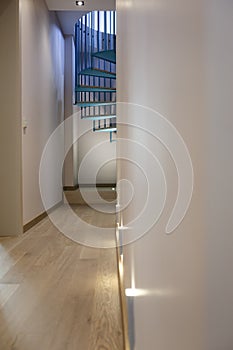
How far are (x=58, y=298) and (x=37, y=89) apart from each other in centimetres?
282

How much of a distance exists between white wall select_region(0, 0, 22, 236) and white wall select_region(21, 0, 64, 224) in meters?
0.17

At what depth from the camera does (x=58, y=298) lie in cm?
177

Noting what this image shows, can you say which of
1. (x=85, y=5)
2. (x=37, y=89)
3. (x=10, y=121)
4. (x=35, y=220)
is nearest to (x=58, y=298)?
(x=10, y=121)

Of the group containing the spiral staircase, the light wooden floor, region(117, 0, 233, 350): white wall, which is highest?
the spiral staircase

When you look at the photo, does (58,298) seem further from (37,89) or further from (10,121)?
(37,89)

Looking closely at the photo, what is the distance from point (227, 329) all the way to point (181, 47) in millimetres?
220

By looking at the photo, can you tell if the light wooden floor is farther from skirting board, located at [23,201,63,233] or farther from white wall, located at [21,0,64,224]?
white wall, located at [21,0,64,224]

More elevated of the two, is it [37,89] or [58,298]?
[37,89]

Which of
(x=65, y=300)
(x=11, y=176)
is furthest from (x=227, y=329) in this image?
(x=11, y=176)

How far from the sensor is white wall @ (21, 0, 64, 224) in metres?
3.58

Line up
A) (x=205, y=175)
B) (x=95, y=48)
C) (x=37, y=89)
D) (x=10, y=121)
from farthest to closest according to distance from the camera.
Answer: (x=95, y=48) → (x=37, y=89) → (x=10, y=121) → (x=205, y=175)

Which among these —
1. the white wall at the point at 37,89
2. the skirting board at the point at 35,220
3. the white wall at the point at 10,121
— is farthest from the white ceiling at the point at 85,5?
the skirting board at the point at 35,220

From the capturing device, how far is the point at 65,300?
5.71 feet

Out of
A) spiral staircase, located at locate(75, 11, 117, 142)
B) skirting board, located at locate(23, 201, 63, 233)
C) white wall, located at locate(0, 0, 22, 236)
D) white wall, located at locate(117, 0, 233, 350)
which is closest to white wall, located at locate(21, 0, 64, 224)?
skirting board, located at locate(23, 201, 63, 233)
